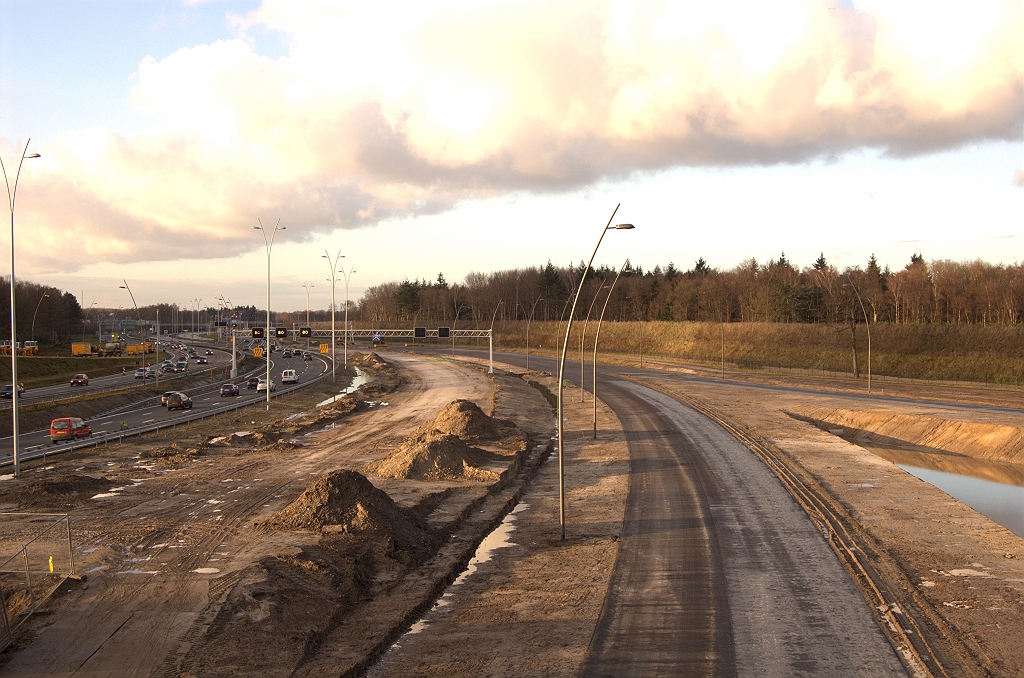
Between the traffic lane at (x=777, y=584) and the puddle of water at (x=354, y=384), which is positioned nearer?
the traffic lane at (x=777, y=584)

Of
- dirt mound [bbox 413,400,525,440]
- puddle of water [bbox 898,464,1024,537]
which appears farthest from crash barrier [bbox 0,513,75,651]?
puddle of water [bbox 898,464,1024,537]

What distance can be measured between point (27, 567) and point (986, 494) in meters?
41.4

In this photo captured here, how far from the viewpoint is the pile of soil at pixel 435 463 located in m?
33.4

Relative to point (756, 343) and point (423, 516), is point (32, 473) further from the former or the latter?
point (756, 343)

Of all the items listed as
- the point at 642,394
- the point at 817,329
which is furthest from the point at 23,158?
the point at 817,329

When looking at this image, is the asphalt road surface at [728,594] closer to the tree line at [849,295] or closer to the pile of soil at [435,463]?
the pile of soil at [435,463]

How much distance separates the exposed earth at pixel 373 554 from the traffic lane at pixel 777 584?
76.4 inches

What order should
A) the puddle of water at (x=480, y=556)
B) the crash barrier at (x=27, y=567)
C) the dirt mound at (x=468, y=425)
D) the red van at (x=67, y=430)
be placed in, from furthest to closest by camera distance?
the red van at (x=67, y=430) → the dirt mound at (x=468, y=425) → the puddle of water at (x=480, y=556) → the crash barrier at (x=27, y=567)

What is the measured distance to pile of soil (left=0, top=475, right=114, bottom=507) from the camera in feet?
91.2

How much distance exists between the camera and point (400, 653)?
15.2 metres

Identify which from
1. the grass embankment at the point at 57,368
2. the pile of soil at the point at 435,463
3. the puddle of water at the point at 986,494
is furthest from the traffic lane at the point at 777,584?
the grass embankment at the point at 57,368

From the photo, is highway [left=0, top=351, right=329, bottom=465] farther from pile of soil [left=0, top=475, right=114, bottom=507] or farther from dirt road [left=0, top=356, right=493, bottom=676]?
pile of soil [left=0, top=475, right=114, bottom=507]

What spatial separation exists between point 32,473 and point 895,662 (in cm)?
3632

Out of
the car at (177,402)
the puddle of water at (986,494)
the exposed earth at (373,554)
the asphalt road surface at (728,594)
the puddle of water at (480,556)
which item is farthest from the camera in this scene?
the car at (177,402)
